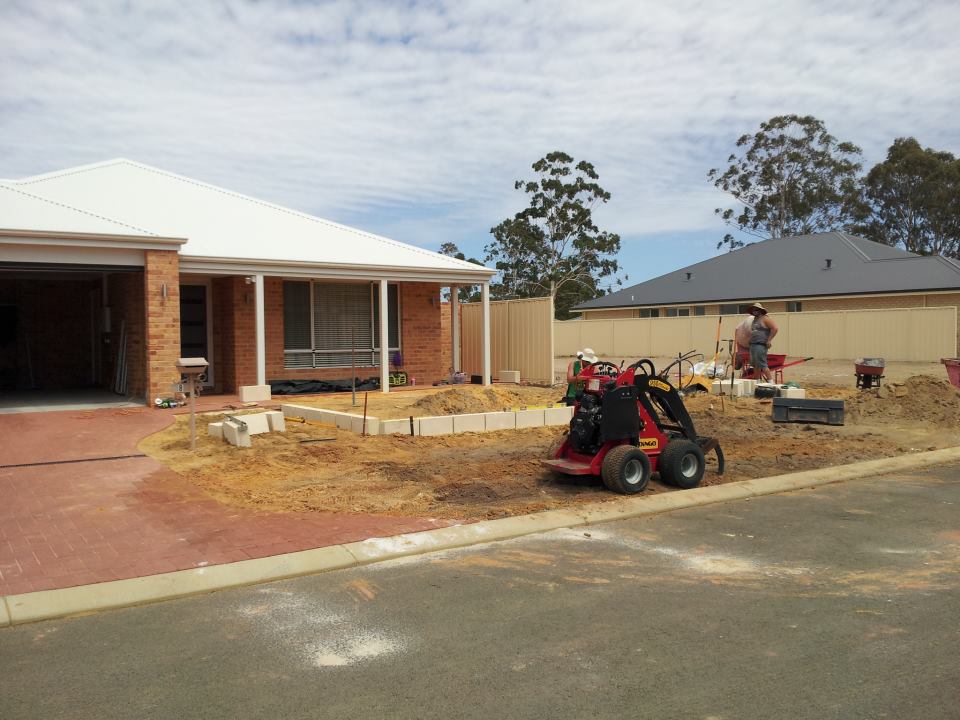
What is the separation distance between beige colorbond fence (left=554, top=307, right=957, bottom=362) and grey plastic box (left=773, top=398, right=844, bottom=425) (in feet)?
52.6

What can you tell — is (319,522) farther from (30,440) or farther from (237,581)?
(30,440)

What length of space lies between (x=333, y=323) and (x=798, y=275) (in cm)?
2574

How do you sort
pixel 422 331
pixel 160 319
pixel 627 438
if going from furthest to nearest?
pixel 422 331 < pixel 160 319 < pixel 627 438

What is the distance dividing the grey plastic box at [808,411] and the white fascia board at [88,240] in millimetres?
10435

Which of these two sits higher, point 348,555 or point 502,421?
point 502,421

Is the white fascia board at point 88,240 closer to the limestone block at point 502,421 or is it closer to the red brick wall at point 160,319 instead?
the red brick wall at point 160,319

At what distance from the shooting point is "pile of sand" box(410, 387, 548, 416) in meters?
12.6

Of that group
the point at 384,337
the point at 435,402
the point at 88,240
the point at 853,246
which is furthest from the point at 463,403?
the point at 853,246

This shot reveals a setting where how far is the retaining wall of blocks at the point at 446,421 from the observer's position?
1073 centimetres

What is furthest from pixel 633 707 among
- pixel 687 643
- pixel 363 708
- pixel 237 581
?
pixel 237 581

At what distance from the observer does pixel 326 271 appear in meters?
16.4

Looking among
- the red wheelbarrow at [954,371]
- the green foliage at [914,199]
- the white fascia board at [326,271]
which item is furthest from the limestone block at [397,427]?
the green foliage at [914,199]

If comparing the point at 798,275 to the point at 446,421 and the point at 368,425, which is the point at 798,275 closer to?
the point at 446,421

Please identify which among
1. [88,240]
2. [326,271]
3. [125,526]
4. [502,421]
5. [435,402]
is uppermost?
[88,240]
